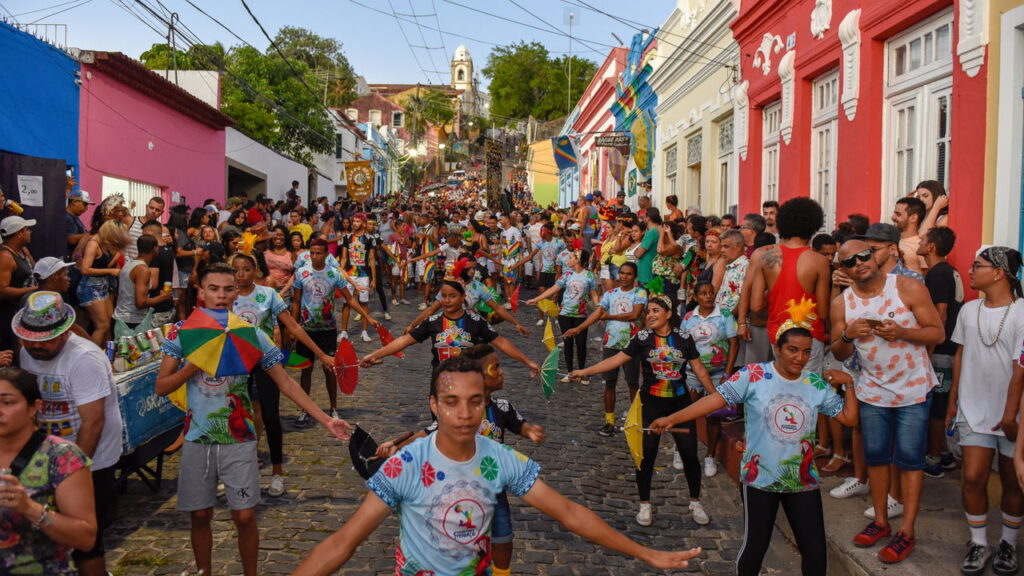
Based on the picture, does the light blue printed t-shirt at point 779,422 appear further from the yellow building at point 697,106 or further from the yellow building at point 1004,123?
the yellow building at point 697,106

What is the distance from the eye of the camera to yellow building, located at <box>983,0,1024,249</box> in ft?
21.4

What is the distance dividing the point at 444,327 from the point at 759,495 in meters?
2.87

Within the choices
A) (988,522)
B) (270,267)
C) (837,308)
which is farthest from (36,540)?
(270,267)

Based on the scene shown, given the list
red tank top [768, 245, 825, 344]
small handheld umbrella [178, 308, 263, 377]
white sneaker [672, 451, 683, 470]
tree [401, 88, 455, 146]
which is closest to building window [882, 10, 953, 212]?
red tank top [768, 245, 825, 344]

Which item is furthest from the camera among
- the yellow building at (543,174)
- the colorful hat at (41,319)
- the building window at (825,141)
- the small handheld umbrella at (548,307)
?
the yellow building at (543,174)

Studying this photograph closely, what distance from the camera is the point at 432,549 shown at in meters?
3.13

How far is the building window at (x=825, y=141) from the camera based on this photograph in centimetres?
1068

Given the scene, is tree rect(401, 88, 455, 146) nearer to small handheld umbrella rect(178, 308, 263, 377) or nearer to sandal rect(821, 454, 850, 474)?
sandal rect(821, 454, 850, 474)

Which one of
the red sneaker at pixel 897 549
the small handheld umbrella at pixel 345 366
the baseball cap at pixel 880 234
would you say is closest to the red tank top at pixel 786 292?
the baseball cap at pixel 880 234

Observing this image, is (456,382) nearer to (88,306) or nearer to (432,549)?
(432,549)

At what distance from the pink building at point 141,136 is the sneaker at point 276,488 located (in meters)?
10.5

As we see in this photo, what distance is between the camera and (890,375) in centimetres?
513

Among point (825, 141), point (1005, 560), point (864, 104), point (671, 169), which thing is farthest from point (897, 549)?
point (671, 169)

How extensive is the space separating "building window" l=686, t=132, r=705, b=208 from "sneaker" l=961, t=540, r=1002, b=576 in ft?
43.5
